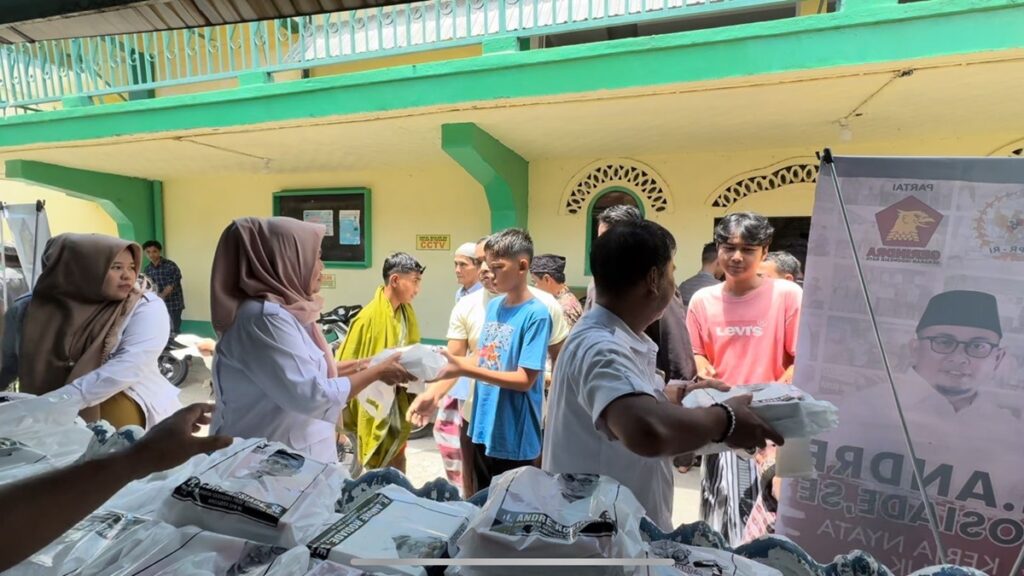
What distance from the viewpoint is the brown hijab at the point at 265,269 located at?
5.23 ft

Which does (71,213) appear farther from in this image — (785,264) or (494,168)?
(785,264)

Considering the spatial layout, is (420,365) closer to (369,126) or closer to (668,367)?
(668,367)

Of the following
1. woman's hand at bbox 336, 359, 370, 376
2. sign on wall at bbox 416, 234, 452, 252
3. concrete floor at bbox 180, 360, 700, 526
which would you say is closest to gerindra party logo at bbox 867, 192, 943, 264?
woman's hand at bbox 336, 359, 370, 376

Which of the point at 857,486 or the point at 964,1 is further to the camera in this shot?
the point at 964,1

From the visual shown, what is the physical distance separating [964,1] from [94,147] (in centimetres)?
709

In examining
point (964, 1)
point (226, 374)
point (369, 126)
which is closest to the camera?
point (226, 374)

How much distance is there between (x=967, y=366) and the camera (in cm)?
129

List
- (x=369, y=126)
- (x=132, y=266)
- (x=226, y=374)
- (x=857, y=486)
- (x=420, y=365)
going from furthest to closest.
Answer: (x=369, y=126) < (x=132, y=266) < (x=420, y=365) < (x=226, y=374) < (x=857, y=486)

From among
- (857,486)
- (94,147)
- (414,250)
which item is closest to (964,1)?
(857,486)

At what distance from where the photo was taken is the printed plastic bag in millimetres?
782

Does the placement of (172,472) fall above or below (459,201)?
below

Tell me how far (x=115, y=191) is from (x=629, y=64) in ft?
23.4

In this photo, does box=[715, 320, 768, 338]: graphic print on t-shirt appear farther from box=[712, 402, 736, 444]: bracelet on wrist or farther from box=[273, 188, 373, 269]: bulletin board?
box=[273, 188, 373, 269]: bulletin board

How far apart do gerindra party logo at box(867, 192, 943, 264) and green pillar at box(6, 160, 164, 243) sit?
816cm
